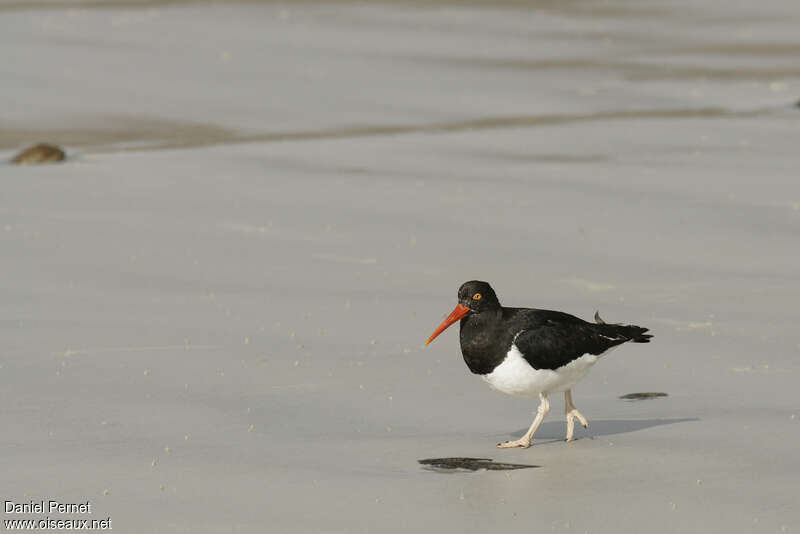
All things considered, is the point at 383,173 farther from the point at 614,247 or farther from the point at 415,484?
the point at 415,484

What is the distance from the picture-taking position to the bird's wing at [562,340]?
7.26 meters

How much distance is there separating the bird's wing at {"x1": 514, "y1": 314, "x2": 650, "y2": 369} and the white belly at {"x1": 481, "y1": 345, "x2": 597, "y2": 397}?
1.3 inches

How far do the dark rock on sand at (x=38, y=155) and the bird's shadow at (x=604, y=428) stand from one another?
31.8ft

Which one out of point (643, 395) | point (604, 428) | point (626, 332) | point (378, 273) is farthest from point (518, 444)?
point (378, 273)

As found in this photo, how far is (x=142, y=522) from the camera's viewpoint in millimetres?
6215

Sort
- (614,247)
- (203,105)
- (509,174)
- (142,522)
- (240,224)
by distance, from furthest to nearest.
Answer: (203,105)
(509,174)
(240,224)
(614,247)
(142,522)

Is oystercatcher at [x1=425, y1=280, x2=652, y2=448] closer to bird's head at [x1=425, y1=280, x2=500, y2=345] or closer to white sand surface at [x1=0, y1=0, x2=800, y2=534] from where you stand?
bird's head at [x1=425, y1=280, x2=500, y2=345]

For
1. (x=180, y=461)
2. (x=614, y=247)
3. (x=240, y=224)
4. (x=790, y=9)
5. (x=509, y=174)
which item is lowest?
(x=180, y=461)

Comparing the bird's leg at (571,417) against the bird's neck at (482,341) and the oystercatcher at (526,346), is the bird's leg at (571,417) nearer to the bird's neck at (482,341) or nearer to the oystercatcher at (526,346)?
the oystercatcher at (526,346)

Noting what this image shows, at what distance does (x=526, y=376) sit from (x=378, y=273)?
4.28 metres

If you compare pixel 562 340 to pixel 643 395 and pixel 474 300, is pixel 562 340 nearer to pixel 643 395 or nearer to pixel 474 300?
pixel 474 300

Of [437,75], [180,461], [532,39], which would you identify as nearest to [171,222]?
[180,461]

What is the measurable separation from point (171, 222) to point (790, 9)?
1899 cm

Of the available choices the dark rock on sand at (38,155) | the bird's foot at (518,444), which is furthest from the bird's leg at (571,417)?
the dark rock on sand at (38,155)
